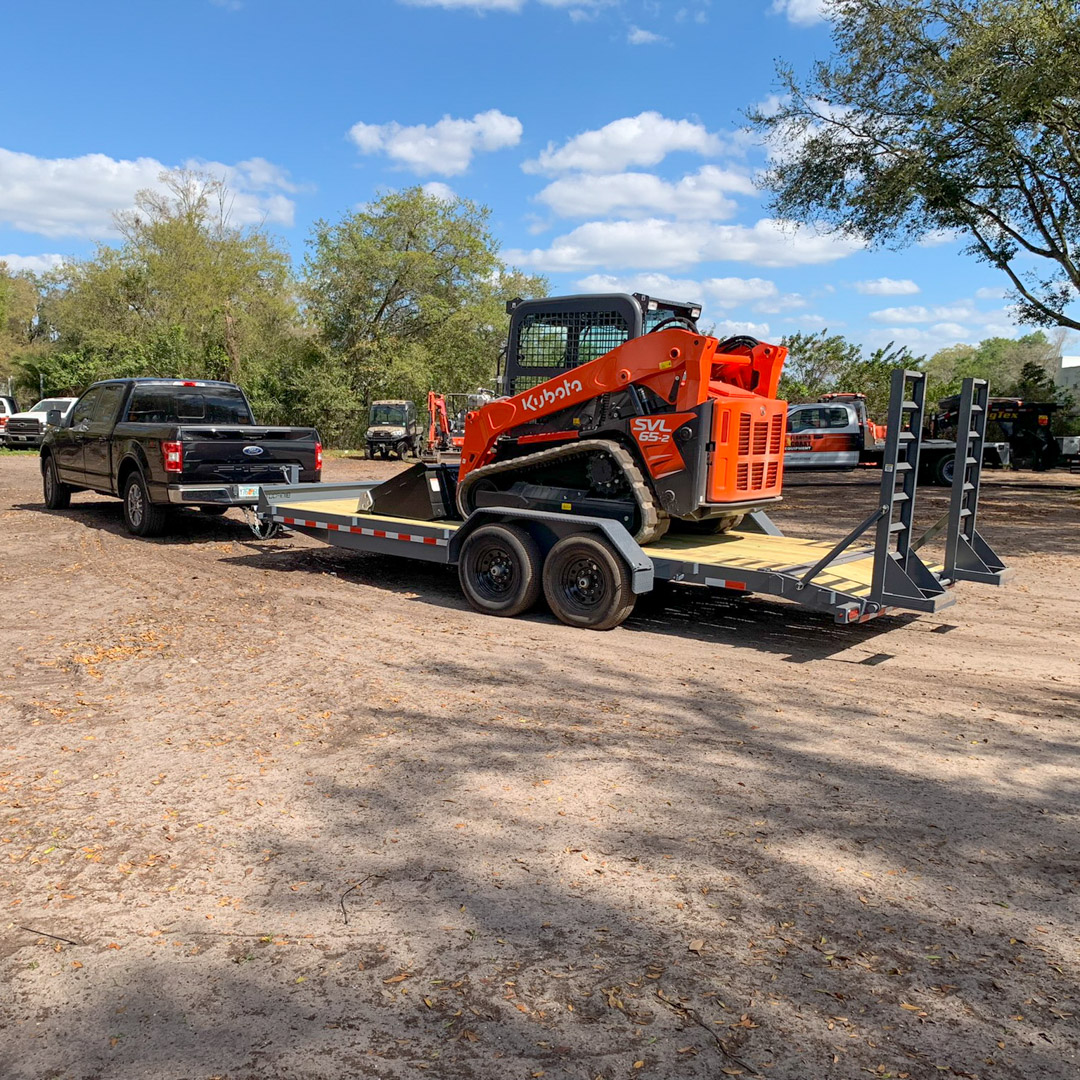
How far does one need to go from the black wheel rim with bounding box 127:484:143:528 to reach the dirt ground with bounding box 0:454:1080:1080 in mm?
4787

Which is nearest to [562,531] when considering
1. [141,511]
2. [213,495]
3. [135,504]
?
[213,495]

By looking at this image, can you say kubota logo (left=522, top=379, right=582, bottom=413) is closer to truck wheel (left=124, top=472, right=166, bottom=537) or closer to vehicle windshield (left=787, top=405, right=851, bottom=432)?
truck wheel (left=124, top=472, right=166, bottom=537)

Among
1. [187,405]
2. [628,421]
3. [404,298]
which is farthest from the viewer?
[404,298]

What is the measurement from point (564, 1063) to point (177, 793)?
2608 millimetres

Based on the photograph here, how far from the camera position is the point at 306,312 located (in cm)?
4103

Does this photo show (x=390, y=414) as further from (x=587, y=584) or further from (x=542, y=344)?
(x=587, y=584)

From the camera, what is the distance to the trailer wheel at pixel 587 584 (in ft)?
25.6

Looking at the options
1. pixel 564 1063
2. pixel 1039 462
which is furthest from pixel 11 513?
pixel 1039 462

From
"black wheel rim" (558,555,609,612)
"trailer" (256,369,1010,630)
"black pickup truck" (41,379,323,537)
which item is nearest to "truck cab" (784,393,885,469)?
"black pickup truck" (41,379,323,537)

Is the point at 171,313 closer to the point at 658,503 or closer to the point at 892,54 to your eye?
the point at 892,54

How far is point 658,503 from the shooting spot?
821 cm

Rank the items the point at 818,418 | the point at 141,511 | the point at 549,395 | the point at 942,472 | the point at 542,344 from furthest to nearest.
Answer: the point at 818,418 → the point at 942,472 → the point at 141,511 → the point at 542,344 → the point at 549,395

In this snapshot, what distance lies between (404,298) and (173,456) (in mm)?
30693

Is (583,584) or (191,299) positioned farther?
(191,299)
